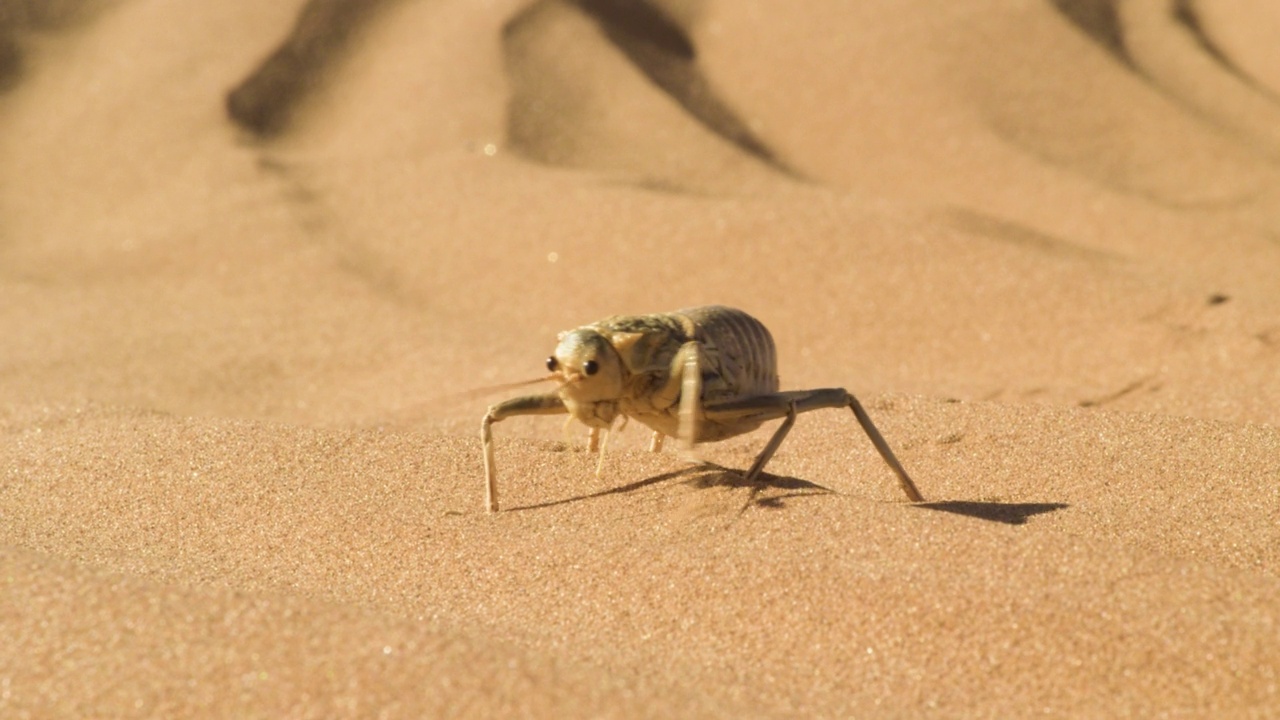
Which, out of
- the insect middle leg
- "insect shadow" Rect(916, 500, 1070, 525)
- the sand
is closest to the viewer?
the sand

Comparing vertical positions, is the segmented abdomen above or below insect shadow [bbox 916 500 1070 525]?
above

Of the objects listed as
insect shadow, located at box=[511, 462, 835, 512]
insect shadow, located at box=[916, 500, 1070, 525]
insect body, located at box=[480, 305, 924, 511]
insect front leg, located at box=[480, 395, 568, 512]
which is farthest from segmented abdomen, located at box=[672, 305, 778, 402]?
insect shadow, located at box=[916, 500, 1070, 525]

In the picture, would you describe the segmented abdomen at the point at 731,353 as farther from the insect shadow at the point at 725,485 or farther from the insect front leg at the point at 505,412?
the insect front leg at the point at 505,412

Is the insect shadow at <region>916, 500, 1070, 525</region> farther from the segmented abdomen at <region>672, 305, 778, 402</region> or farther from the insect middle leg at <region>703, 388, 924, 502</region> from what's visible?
the segmented abdomen at <region>672, 305, 778, 402</region>

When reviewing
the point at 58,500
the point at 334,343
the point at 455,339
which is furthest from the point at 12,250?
the point at 58,500

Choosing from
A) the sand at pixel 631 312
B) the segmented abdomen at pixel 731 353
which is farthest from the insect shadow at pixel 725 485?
the segmented abdomen at pixel 731 353

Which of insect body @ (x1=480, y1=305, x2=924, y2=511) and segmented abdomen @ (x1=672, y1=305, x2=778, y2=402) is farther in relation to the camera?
segmented abdomen @ (x1=672, y1=305, x2=778, y2=402)

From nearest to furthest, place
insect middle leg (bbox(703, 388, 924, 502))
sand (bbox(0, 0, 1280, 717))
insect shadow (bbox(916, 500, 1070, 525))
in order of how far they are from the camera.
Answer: sand (bbox(0, 0, 1280, 717)) < insect shadow (bbox(916, 500, 1070, 525)) < insect middle leg (bbox(703, 388, 924, 502))
